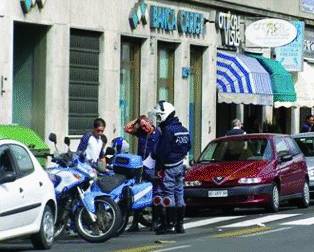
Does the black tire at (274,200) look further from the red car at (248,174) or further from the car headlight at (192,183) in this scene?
the car headlight at (192,183)

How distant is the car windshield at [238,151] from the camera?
25016 mm

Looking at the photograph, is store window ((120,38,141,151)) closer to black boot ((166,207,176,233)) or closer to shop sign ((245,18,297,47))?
shop sign ((245,18,297,47))

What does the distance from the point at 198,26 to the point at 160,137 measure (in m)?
16.9

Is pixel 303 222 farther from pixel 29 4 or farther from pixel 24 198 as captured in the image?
pixel 29 4

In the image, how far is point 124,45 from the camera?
3309 centimetres

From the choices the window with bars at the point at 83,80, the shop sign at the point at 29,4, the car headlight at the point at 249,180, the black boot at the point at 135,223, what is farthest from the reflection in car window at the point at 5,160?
the window with bars at the point at 83,80

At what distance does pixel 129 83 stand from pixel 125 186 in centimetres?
1437

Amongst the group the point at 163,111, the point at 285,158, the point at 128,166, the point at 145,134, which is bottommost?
the point at 285,158

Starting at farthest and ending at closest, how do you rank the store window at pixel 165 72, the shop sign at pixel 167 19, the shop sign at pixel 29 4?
the store window at pixel 165 72 → the shop sign at pixel 167 19 → the shop sign at pixel 29 4

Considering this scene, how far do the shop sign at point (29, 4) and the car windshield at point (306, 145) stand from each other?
21.6 feet

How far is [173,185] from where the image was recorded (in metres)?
19.9

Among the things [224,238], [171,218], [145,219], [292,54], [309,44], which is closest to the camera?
[224,238]

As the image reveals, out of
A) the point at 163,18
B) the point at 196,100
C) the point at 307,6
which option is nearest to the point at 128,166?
the point at 163,18

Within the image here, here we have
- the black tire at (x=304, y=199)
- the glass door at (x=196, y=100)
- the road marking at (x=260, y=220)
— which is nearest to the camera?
the road marking at (x=260, y=220)
